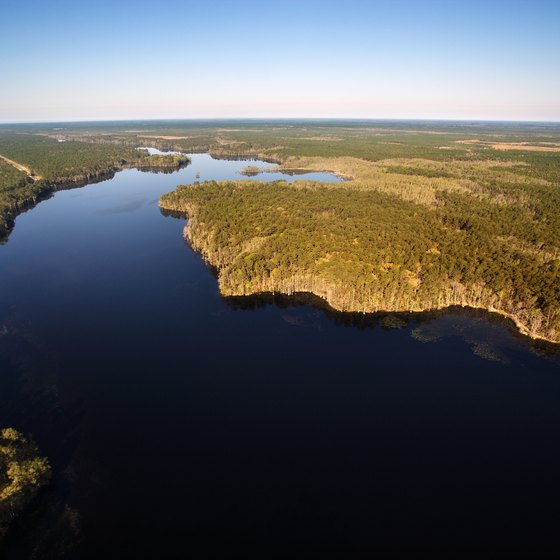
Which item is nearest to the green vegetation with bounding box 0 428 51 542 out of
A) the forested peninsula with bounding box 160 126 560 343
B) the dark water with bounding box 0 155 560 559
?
the dark water with bounding box 0 155 560 559

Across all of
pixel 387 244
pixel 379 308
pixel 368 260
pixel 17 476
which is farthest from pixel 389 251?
pixel 17 476

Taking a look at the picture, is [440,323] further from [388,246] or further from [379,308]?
[388,246]

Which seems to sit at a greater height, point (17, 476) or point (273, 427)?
point (17, 476)

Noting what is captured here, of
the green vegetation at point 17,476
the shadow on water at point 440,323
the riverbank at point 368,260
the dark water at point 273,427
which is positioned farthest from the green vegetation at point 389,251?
the green vegetation at point 17,476

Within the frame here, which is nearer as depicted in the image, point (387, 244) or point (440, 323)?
point (440, 323)

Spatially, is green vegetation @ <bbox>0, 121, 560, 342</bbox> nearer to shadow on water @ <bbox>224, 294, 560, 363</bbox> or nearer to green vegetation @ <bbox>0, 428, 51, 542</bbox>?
shadow on water @ <bbox>224, 294, 560, 363</bbox>

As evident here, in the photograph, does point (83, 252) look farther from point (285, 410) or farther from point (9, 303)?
point (285, 410)

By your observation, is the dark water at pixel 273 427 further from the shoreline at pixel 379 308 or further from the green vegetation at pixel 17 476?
the shoreline at pixel 379 308

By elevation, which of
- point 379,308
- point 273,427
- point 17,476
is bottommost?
point 273,427
